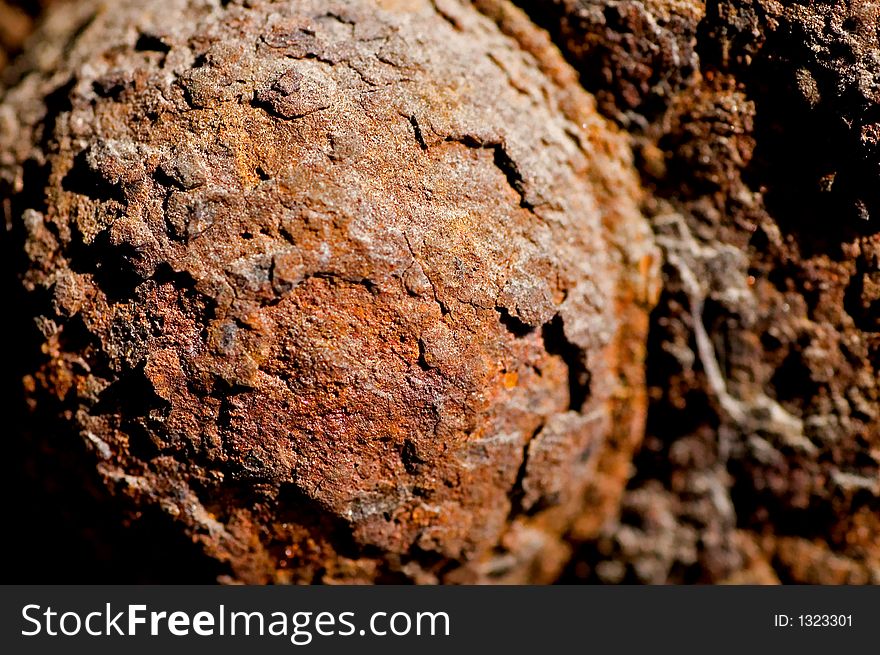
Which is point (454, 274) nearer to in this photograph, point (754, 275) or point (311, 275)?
point (311, 275)

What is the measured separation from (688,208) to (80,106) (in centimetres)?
124

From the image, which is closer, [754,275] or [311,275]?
[311,275]

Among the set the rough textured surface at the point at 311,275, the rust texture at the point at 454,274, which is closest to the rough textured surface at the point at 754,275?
the rust texture at the point at 454,274

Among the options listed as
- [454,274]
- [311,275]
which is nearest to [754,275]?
[454,274]

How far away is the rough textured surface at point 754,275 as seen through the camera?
1.30 metres

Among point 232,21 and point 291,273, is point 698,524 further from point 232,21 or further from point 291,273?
point 232,21

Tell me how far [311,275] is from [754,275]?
94cm

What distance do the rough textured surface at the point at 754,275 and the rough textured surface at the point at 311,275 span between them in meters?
0.21

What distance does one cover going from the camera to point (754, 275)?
1445 millimetres

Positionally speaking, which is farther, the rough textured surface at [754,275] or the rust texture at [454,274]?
the rough textured surface at [754,275]

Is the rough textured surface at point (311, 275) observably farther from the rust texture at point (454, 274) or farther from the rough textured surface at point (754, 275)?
the rough textured surface at point (754, 275)

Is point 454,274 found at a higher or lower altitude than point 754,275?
lower

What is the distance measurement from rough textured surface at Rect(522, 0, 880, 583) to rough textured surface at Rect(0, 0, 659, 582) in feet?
0.67

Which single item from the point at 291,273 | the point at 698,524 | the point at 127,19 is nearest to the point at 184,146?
the point at 291,273
